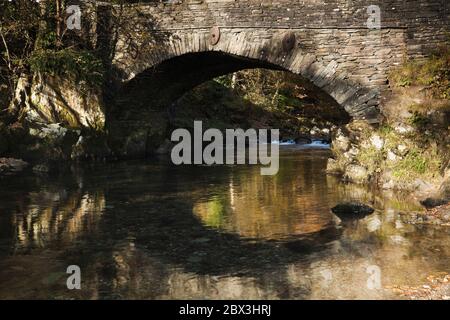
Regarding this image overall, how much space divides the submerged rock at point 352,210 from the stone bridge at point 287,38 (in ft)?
16.2

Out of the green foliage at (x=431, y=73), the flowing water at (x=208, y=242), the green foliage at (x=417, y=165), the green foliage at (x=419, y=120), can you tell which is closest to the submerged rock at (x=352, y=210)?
the flowing water at (x=208, y=242)

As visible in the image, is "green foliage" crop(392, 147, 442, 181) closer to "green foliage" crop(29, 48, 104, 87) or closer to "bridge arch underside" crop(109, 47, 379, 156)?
"bridge arch underside" crop(109, 47, 379, 156)

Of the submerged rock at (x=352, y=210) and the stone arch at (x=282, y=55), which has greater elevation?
the stone arch at (x=282, y=55)

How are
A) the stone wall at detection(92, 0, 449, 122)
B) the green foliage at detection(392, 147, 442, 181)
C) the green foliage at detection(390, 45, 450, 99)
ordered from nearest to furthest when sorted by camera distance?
the green foliage at detection(392, 147, 442, 181), the green foliage at detection(390, 45, 450, 99), the stone wall at detection(92, 0, 449, 122)

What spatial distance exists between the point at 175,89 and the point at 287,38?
7.61 m

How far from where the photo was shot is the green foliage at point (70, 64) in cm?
1878

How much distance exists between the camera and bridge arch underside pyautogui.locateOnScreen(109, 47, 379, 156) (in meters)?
15.7

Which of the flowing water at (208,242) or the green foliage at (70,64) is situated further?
the green foliage at (70,64)

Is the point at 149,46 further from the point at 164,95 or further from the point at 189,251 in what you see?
the point at 189,251

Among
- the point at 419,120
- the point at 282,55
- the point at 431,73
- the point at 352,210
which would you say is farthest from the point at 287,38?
the point at 352,210

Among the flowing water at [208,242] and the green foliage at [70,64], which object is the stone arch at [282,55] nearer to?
the green foliage at [70,64]

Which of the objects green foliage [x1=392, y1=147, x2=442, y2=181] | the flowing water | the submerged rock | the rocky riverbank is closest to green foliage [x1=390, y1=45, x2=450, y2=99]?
the rocky riverbank

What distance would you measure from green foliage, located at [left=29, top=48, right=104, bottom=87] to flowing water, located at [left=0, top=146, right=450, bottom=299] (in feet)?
19.1

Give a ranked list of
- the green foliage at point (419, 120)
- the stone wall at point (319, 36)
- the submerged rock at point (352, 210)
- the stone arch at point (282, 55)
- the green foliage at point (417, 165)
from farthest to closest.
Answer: the stone arch at point (282, 55) → the stone wall at point (319, 36) → the green foliage at point (419, 120) → the green foliage at point (417, 165) → the submerged rock at point (352, 210)
